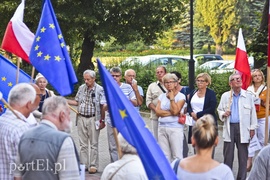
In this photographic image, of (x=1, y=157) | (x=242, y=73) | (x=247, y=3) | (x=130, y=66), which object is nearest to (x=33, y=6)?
(x=130, y=66)

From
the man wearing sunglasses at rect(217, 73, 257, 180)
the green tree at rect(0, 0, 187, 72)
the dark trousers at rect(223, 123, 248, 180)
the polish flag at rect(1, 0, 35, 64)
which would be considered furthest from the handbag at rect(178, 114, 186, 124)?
the green tree at rect(0, 0, 187, 72)

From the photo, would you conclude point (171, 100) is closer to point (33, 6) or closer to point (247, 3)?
point (33, 6)

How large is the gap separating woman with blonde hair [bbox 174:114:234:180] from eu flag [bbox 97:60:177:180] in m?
0.27

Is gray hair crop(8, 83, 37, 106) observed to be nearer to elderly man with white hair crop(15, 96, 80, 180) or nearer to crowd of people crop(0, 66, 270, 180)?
crowd of people crop(0, 66, 270, 180)

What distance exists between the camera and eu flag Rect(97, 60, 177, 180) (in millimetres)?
4930

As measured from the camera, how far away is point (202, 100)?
34.8 ft

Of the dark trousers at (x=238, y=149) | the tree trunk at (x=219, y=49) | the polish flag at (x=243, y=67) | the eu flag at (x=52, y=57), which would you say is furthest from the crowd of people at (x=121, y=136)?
the tree trunk at (x=219, y=49)

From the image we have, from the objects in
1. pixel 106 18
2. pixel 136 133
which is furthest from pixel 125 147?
pixel 106 18

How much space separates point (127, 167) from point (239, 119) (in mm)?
5520

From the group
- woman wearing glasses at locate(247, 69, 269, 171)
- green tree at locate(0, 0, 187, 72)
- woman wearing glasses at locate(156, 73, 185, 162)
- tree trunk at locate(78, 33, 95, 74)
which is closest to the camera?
woman wearing glasses at locate(156, 73, 185, 162)

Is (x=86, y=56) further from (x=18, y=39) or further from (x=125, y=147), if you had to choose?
(x=125, y=147)

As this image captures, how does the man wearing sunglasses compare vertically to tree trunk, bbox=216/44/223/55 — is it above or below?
above

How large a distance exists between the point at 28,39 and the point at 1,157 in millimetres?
3770

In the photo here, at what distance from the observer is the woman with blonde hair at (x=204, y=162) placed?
513 centimetres
